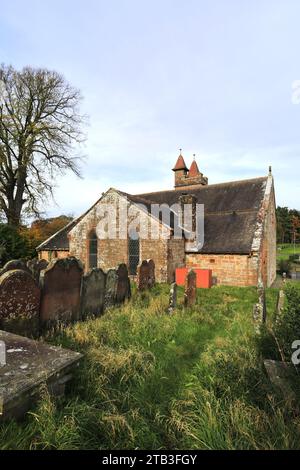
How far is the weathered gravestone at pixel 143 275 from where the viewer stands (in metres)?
10.5

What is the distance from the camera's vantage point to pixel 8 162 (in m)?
21.2

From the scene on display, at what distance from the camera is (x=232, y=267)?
44.0 feet

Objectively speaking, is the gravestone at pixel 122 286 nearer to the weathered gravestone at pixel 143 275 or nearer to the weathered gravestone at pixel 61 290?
the weathered gravestone at pixel 143 275

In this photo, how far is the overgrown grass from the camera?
96.7 inches

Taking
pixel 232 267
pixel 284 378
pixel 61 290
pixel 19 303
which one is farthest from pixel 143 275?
pixel 284 378

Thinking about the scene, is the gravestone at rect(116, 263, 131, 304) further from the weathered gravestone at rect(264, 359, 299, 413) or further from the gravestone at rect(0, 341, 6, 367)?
the weathered gravestone at rect(264, 359, 299, 413)

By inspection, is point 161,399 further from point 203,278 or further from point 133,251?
point 133,251

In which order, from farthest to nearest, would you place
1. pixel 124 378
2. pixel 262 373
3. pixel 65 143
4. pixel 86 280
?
pixel 65 143
pixel 86 280
pixel 124 378
pixel 262 373

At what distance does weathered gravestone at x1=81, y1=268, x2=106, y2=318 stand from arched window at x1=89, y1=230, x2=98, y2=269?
28.7 ft

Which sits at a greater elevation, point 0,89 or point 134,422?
point 0,89
